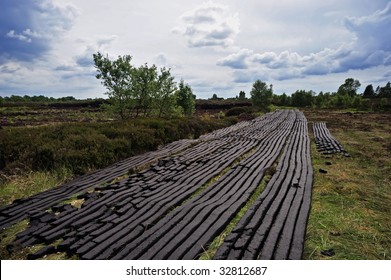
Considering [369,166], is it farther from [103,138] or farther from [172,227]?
[103,138]

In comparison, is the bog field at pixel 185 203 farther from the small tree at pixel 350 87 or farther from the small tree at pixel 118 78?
the small tree at pixel 350 87

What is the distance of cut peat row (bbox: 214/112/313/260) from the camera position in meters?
4.83

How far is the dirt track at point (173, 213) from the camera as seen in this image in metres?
5.05

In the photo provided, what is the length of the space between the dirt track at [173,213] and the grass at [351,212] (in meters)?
0.32

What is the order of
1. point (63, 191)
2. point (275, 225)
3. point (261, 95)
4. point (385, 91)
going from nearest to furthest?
point (275, 225), point (63, 191), point (261, 95), point (385, 91)

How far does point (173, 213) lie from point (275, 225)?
223 centimetres

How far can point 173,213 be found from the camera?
21.3 ft

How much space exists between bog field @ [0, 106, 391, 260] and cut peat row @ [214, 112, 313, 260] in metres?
0.02

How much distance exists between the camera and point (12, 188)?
9.26m

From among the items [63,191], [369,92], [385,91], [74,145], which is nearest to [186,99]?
[74,145]

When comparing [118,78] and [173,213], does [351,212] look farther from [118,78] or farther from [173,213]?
[118,78]

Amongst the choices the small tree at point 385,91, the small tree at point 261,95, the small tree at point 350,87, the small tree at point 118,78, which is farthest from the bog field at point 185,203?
the small tree at point 350,87

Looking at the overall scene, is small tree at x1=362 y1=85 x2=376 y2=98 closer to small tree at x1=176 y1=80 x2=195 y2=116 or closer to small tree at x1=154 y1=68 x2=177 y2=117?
small tree at x1=176 y1=80 x2=195 y2=116

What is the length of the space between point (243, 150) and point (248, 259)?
10266mm
